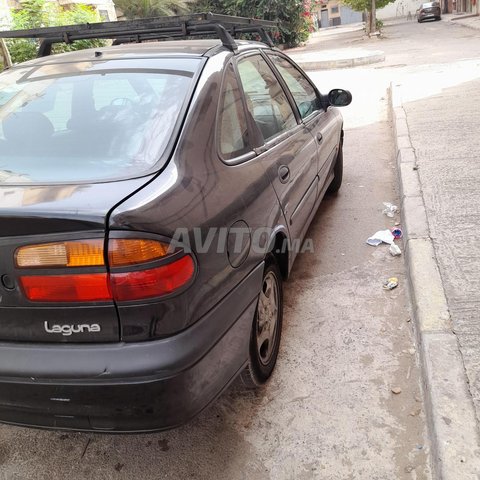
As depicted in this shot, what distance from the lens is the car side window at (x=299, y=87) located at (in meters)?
3.72

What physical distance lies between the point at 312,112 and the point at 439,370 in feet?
8.05

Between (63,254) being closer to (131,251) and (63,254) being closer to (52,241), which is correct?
(52,241)

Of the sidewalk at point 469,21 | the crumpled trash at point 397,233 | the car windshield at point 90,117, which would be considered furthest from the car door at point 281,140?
the sidewalk at point 469,21

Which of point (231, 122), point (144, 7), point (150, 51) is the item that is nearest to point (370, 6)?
point (144, 7)

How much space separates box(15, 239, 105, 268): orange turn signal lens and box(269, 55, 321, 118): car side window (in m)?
2.41

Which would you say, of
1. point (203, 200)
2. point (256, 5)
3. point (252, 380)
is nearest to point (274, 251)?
point (252, 380)

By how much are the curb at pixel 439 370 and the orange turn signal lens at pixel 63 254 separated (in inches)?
62.6

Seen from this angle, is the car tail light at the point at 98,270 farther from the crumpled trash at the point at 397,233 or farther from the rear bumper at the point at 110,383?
the crumpled trash at the point at 397,233

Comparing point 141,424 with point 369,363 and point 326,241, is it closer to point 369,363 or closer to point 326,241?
point 369,363

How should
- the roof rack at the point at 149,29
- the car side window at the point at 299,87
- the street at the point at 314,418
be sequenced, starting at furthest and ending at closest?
1. the car side window at the point at 299,87
2. the roof rack at the point at 149,29
3. the street at the point at 314,418

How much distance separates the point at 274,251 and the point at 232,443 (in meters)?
1.02

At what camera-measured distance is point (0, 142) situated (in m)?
2.33

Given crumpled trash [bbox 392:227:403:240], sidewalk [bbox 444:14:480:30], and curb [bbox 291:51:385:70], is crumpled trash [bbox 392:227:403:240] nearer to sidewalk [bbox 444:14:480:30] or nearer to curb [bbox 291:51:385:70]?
curb [bbox 291:51:385:70]

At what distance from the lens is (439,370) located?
2439 mm
